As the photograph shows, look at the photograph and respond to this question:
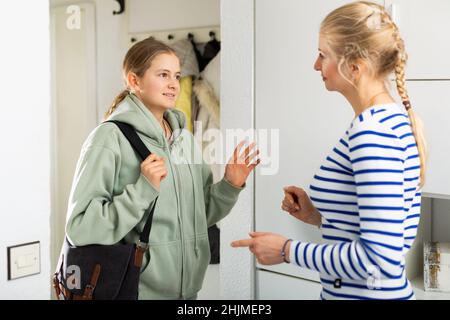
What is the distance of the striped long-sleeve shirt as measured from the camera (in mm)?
820

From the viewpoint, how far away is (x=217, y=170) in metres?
1.73

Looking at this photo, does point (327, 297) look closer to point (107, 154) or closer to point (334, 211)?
point (334, 211)

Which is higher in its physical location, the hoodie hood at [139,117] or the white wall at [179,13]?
the white wall at [179,13]

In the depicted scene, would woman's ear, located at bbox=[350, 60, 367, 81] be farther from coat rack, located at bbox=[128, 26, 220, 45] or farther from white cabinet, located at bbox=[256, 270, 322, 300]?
coat rack, located at bbox=[128, 26, 220, 45]

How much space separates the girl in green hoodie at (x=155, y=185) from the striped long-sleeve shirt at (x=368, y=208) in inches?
15.4

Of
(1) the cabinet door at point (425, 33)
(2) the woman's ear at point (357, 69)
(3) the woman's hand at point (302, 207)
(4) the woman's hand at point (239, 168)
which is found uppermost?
(1) the cabinet door at point (425, 33)

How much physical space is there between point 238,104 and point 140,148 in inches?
16.8

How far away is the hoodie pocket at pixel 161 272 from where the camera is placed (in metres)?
1.24

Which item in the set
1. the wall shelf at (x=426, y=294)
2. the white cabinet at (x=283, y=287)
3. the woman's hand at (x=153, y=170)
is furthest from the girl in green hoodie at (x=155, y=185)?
the wall shelf at (x=426, y=294)

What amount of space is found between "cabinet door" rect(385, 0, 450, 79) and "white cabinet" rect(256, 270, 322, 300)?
58 centimetres

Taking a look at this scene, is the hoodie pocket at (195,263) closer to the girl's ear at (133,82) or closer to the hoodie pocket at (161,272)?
the hoodie pocket at (161,272)
